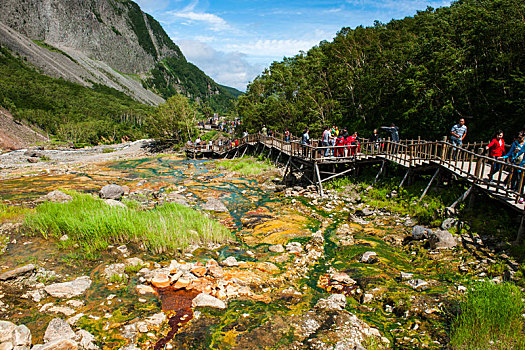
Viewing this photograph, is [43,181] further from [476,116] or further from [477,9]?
[477,9]

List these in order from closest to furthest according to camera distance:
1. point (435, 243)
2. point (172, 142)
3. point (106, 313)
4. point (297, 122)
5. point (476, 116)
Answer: point (106, 313)
point (435, 243)
point (476, 116)
point (297, 122)
point (172, 142)

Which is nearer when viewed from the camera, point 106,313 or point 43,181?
point 106,313

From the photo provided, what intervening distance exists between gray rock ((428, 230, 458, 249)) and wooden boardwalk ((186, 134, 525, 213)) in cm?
184

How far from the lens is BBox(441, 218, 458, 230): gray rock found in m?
10.3

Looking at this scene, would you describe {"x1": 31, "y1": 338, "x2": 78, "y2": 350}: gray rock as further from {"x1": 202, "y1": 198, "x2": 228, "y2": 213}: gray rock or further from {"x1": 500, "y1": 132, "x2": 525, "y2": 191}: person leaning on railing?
{"x1": 500, "y1": 132, "x2": 525, "y2": 191}: person leaning on railing

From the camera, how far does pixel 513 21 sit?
55.5 ft

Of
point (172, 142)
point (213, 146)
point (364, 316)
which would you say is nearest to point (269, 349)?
point (364, 316)

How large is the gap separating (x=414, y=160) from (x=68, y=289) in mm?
14837

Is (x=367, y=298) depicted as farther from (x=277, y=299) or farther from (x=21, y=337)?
(x=21, y=337)

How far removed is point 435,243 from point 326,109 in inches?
1021

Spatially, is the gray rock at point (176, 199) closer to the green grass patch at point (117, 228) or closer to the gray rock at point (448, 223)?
the green grass patch at point (117, 228)

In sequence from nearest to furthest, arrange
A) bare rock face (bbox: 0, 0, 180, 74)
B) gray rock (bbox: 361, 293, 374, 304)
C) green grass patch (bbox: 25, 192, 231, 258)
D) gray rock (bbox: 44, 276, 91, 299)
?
1. gray rock (bbox: 44, 276, 91, 299)
2. gray rock (bbox: 361, 293, 374, 304)
3. green grass patch (bbox: 25, 192, 231, 258)
4. bare rock face (bbox: 0, 0, 180, 74)

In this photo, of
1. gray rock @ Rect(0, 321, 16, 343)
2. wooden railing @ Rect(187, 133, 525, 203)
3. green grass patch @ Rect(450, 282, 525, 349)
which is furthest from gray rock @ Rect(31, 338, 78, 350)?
wooden railing @ Rect(187, 133, 525, 203)

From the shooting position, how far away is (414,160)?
14.7 meters
